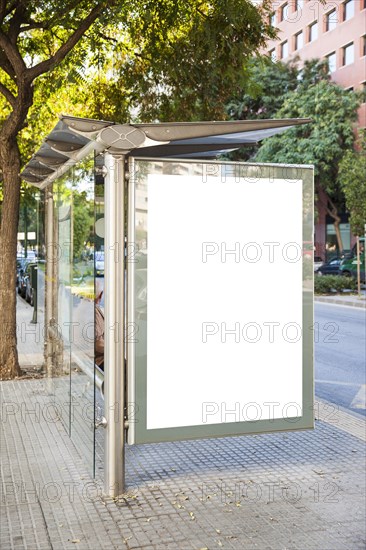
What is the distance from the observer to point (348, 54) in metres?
41.0

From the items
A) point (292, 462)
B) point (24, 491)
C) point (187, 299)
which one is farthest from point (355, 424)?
point (24, 491)

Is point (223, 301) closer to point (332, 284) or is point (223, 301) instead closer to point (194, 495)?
point (194, 495)

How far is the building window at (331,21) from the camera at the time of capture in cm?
4209

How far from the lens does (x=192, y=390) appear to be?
4863mm

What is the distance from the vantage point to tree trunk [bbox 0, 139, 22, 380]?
29.6 ft

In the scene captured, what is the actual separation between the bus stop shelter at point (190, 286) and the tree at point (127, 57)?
397 cm

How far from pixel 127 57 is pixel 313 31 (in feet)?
120

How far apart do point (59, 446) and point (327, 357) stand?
6804 mm

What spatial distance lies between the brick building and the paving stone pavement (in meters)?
34.2


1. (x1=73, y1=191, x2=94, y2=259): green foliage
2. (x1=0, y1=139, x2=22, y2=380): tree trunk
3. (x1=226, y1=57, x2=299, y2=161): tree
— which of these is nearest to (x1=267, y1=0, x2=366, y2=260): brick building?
(x1=226, y1=57, x2=299, y2=161): tree

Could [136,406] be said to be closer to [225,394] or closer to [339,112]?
[225,394]

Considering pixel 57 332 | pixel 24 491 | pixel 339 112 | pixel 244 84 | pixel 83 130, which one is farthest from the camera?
pixel 339 112

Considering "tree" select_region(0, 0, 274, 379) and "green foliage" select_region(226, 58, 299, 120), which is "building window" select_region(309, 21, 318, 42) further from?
"tree" select_region(0, 0, 274, 379)

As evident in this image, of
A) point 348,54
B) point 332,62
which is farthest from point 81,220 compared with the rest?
point 332,62
